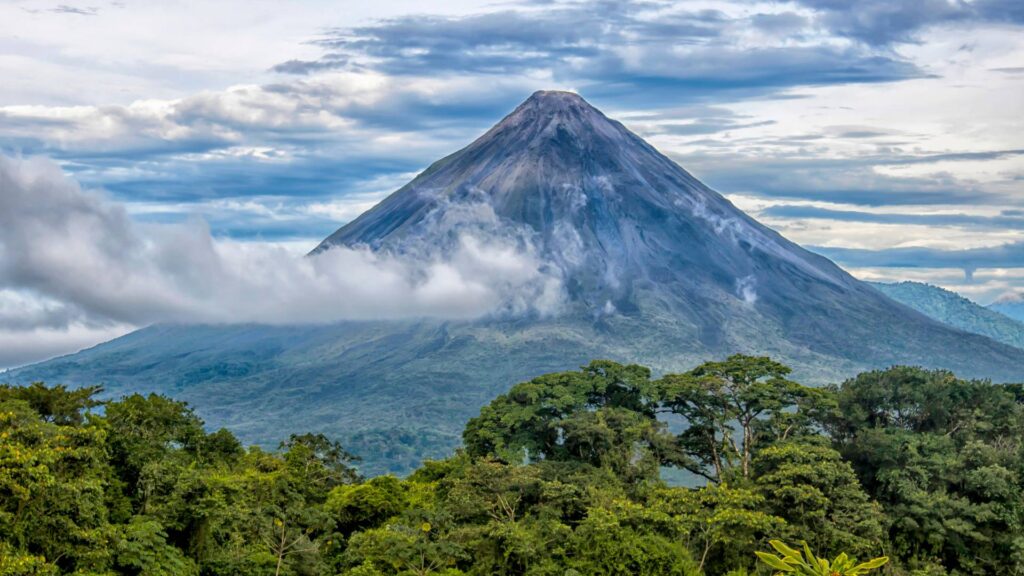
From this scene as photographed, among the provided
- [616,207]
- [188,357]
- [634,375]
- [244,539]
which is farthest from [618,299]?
[244,539]

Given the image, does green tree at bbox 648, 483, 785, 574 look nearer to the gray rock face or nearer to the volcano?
the volcano

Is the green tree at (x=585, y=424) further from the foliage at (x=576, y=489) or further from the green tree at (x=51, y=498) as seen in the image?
the green tree at (x=51, y=498)

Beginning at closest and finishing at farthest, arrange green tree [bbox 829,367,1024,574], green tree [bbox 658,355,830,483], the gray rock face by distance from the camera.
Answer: green tree [bbox 829,367,1024,574], green tree [bbox 658,355,830,483], the gray rock face

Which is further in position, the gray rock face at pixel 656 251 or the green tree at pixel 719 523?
the gray rock face at pixel 656 251

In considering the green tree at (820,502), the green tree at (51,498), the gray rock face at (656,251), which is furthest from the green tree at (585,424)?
the gray rock face at (656,251)

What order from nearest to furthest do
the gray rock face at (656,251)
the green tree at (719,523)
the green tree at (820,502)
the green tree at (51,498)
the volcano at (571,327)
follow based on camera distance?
the green tree at (51,498), the green tree at (719,523), the green tree at (820,502), the volcano at (571,327), the gray rock face at (656,251)

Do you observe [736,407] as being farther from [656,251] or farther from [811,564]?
[656,251]

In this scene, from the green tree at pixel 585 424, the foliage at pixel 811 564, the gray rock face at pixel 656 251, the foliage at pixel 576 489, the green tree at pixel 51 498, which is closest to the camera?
the foliage at pixel 811 564

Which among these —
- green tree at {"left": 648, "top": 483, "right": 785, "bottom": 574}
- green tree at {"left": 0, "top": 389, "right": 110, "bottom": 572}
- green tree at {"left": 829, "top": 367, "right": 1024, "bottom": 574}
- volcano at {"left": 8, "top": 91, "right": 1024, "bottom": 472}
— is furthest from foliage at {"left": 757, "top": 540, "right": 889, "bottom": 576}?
volcano at {"left": 8, "top": 91, "right": 1024, "bottom": 472}

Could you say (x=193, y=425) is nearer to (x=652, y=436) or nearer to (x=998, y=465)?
(x=652, y=436)
